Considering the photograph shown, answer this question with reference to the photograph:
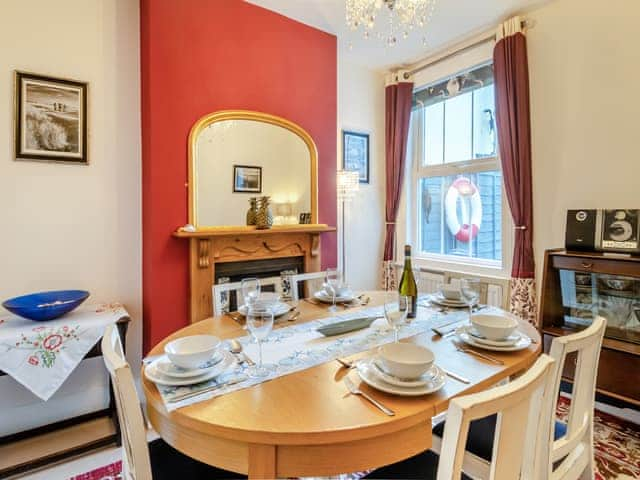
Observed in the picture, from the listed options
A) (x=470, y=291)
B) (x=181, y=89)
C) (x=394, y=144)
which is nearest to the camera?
(x=470, y=291)

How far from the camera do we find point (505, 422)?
77 cm

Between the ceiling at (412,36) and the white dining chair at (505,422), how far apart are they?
286 centimetres

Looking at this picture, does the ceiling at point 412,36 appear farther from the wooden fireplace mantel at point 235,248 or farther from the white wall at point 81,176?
the wooden fireplace mantel at point 235,248

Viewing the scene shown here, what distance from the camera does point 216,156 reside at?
8.85 feet

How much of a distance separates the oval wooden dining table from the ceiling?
9.40 ft

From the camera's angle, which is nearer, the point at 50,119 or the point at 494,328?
the point at 494,328

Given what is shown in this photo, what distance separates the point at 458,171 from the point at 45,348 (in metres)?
3.47

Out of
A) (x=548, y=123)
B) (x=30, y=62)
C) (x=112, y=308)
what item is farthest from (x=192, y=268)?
(x=548, y=123)

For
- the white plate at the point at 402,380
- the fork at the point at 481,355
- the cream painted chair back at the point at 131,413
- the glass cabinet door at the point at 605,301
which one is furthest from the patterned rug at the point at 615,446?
the cream painted chair back at the point at 131,413

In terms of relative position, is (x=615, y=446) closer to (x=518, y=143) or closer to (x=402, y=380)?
(x=402, y=380)

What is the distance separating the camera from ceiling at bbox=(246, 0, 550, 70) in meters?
2.73

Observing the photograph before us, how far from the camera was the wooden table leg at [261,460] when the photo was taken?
84 cm

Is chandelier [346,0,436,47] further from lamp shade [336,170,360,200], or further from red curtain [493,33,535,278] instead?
lamp shade [336,170,360,200]

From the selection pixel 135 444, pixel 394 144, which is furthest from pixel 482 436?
pixel 394 144
